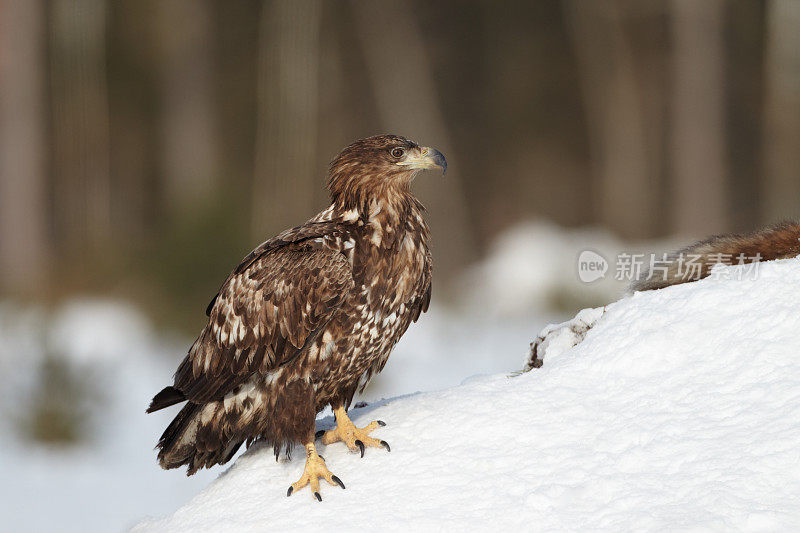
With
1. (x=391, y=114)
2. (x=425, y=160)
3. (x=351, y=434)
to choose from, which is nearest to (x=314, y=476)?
(x=351, y=434)

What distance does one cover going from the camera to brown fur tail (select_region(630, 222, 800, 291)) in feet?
14.2

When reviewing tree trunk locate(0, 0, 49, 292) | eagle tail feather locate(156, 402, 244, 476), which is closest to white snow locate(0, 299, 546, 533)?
tree trunk locate(0, 0, 49, 292)

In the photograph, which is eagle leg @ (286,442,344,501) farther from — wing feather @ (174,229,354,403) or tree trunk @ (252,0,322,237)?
tree trunk @ (252,0,322,237)

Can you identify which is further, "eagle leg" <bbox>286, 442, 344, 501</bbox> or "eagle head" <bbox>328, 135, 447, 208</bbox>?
"eagle head" <bbox>328, 135, 447, 208</bbox>

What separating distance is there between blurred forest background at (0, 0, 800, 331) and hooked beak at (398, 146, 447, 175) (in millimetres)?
6931

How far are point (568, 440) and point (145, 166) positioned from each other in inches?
432

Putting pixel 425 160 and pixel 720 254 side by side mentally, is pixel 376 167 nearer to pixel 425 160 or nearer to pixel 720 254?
pixel 425 160

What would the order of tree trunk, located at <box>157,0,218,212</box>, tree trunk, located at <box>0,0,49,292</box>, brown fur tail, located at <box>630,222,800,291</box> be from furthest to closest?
tree trunk, located at <box>157,0,218,212</box> → tree trunk, located at <box>0,0,49,292</box> → brown fur tail, located at <box>630,222,800,291</box>

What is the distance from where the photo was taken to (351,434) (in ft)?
12.9

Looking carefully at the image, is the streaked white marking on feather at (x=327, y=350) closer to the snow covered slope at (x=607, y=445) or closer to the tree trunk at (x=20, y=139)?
the snow covered slope at (x=607, y=445)

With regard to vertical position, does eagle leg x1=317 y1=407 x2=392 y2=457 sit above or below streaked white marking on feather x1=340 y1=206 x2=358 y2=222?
below

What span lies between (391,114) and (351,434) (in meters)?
9.84

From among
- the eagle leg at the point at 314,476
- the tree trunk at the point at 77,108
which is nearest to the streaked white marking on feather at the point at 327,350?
the eagle leg at the point at 314,476

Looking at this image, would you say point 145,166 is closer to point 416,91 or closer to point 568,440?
point 416,91
